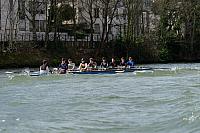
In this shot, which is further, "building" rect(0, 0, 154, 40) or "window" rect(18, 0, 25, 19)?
"window" rect(18, 0, 25, 19)

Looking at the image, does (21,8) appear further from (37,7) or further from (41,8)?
(41,8)

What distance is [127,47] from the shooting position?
2753 inches

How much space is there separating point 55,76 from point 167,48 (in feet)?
124

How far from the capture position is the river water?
16953 mm

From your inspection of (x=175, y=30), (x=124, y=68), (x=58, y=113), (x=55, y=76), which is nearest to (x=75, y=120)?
(x=58, y=113)

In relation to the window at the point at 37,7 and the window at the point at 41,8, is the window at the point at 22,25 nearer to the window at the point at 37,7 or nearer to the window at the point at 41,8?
the window at the point at 37,7

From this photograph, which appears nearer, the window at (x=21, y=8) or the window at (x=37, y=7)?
the window at (x=37, y=7)

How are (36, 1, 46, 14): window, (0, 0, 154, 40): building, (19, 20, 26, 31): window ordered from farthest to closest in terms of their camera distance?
(19, 20, 26, 31): window
(36, 1, 46, 14): window
(0, 0, 154, 40): building

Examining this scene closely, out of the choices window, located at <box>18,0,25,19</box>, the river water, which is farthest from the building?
the river water

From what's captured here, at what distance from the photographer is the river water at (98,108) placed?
1695cm

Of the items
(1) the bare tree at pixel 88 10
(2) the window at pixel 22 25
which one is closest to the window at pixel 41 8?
(2) the window at pixel 22 25

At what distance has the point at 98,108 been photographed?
2142cm

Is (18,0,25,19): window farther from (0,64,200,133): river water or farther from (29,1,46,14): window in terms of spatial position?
(0,64,200,133): river water

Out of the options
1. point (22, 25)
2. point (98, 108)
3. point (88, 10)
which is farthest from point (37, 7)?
A: point (98, 108)
